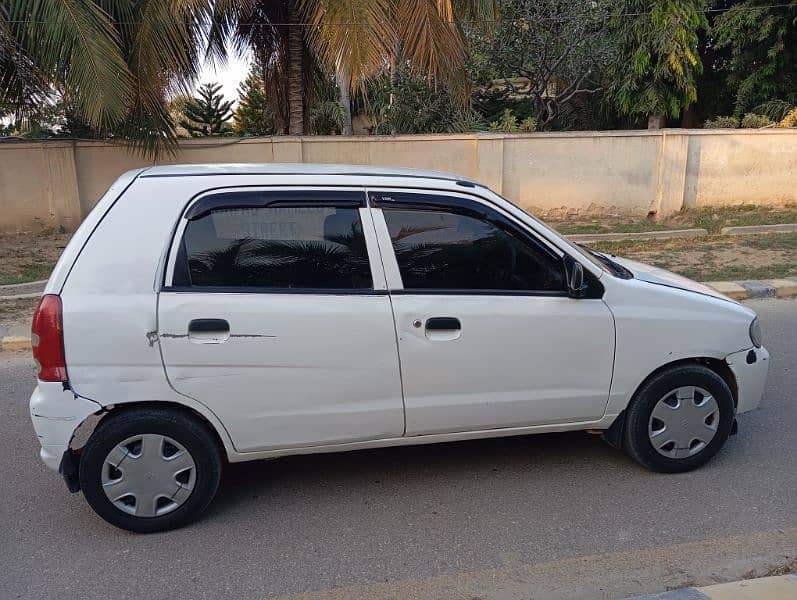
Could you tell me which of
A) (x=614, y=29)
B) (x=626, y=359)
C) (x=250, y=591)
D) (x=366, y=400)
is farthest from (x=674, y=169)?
(x=250, y=591)

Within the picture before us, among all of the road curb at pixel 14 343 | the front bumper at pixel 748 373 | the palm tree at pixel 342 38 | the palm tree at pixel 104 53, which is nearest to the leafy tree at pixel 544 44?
the palm tree at pixel 342 38

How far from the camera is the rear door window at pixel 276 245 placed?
3436mm

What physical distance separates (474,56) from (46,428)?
1443 centimetres

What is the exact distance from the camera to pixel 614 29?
1580 cm

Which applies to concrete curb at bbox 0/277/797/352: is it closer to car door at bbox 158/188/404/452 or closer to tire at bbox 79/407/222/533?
car door at bbox 158/188/404/452

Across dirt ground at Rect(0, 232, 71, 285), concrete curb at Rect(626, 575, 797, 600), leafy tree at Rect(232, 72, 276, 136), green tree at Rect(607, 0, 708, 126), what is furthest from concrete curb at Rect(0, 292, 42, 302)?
leafy tree at Rect(232, 72, 276, 136)

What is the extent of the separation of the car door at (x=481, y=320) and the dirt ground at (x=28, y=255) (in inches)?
303

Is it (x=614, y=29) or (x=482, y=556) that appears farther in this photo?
(x=614, y=29)

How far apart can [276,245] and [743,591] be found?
2.65m

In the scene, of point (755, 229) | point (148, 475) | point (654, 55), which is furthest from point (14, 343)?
point (654, 55)

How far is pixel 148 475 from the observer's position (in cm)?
342

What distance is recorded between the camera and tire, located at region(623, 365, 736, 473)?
12.8 ft

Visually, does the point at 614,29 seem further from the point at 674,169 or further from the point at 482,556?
the point at 482,556

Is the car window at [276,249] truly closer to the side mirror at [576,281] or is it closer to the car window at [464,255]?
the car window at [464,255]
